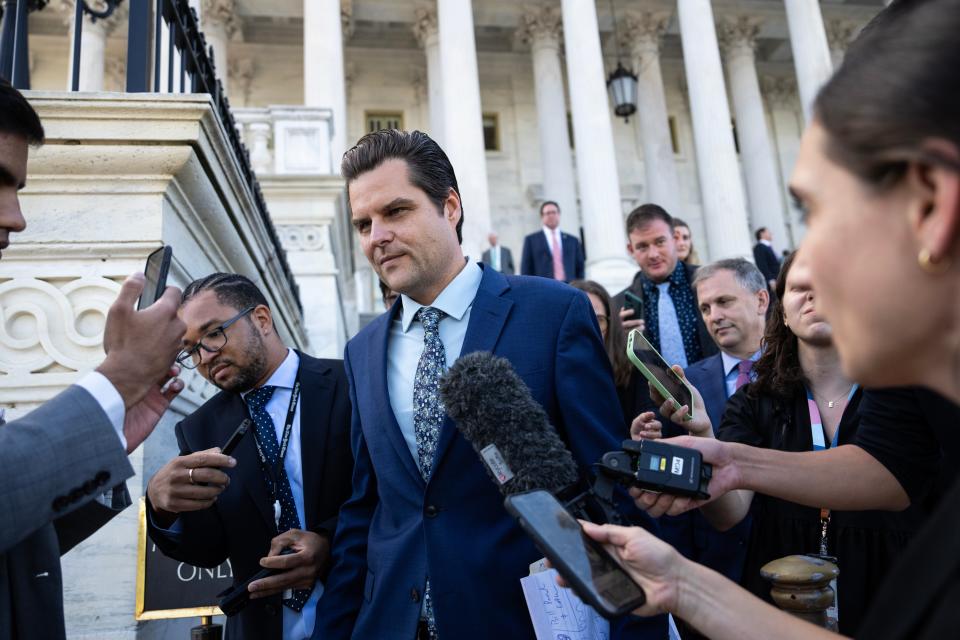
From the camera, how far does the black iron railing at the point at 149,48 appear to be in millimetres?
3199

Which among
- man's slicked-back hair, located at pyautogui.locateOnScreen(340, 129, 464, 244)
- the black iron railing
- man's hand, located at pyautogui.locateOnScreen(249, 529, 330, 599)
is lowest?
man's hand, located at pyautogui.locateOnScreen(249, 529, 330, 599)

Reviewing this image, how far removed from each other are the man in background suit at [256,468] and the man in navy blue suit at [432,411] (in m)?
0.45

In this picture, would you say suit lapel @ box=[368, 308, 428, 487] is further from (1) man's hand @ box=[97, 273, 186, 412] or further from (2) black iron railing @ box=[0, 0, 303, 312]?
(2) black iron railing @ box=[0, 0, 303, 312]

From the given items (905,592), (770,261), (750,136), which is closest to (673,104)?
(750,136)

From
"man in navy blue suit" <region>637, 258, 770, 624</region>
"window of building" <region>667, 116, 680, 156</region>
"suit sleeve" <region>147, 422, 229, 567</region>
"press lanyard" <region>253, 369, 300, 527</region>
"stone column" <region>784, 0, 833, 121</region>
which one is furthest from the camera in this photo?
"window of building" <region>667, 116, 680, 156</region>

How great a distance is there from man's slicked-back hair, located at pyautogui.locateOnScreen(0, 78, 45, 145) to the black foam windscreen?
129 cm

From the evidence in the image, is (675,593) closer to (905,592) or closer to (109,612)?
(905,592)

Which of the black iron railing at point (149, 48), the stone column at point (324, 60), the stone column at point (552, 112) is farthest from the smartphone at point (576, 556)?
the stone column at point (552, 112)

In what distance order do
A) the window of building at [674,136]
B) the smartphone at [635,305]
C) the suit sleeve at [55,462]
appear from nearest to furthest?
1. the suit sleeve at [55,462]
2. the smartphone at [635,305]
3. the window of building at [674,136]

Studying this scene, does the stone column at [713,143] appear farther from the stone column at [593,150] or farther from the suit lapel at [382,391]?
the suit lapel at [382,391]

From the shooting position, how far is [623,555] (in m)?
1.49

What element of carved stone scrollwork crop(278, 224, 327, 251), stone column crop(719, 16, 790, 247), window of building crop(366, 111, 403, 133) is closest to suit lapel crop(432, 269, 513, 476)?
carved stone scrollwork crop(278, 224, 327, 251)

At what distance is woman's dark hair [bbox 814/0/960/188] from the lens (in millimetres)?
962

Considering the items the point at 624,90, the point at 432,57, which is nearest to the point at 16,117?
the point at 624,90
